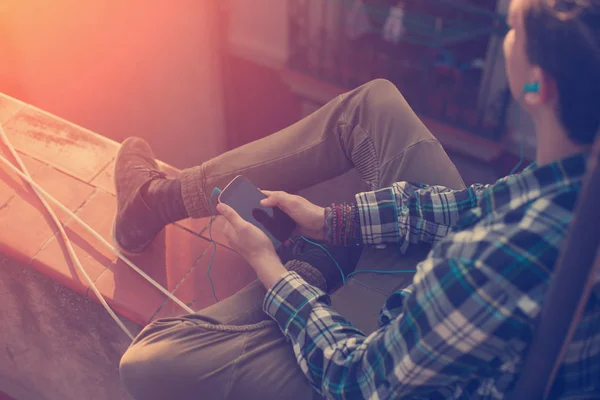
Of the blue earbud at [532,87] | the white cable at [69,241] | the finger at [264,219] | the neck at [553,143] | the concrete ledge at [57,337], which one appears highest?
the blue earbud at [532,87]

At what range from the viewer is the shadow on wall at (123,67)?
2254mm

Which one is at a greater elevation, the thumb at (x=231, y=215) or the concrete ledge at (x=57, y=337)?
the thumb at (x=231, y=215)

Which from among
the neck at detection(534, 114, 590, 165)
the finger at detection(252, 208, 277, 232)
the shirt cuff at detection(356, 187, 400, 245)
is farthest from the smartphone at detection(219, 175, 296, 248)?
the neck at detection(534, 114, 590, 165)

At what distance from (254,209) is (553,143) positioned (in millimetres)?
694

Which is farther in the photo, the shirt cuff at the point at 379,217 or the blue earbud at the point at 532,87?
the shirt cuff at the point at 379,217

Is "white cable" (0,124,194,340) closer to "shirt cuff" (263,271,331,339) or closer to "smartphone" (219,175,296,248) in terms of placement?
"smartphone" (219,175,296,248)

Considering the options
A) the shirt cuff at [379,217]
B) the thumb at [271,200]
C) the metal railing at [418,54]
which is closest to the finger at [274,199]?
the thumb at [271,200]

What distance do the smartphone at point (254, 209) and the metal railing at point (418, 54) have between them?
2384mm

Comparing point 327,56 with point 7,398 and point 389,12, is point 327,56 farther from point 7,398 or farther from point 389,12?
point 7,398

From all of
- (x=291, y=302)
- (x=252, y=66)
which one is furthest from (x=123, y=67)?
(x=291, y=302)

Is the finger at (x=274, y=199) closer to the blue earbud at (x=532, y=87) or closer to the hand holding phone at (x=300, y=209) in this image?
the hand holding phone at (x=300, y=209)

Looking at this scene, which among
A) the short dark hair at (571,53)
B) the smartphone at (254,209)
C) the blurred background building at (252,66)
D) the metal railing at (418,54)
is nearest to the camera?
the short dark hair at (571,53)

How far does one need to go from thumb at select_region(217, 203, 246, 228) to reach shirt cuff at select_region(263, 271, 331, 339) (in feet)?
0.61

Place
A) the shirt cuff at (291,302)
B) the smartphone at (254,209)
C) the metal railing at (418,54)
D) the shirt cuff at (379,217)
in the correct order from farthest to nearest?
the metal railing at (418,54) < the smartphone at (254,209) < the shirt cuff at (379,217) < the shirt cuff at (291,302)
